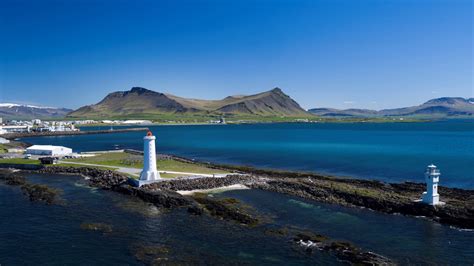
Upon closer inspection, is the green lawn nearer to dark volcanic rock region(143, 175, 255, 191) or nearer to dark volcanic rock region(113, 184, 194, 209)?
dark volcanic rock region(113, 184, 194, 209)

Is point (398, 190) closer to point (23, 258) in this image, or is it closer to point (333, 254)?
point (333, 254)

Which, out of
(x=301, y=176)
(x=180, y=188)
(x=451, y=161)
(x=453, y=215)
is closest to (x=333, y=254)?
(x=453, y=215)

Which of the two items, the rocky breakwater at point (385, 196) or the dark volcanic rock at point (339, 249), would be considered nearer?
the dark volcanic rock at point (339, 249)

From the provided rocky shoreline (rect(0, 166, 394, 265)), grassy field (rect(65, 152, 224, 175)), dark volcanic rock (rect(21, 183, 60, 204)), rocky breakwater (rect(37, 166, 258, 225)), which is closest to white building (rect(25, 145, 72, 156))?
grassy field (rect(65, 152, 224, 175))

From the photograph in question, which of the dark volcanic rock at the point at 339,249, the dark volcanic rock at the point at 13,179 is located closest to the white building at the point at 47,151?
the dark volcanic rock at the point at 13,179

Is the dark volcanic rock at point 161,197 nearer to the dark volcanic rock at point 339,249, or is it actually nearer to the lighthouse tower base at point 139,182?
the lighthouse tower base at point 139,182
